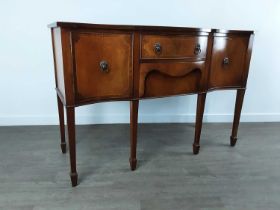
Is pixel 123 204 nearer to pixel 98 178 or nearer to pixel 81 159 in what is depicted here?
pixel 98 178

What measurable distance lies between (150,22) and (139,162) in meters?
1.16

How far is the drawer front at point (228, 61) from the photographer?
1467 millimetres

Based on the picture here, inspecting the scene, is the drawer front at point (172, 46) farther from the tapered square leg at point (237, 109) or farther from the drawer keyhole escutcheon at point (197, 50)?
the tapered square leg at point (237, 109)

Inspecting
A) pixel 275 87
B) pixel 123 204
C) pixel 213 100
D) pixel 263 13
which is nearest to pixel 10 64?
pixel 123 204

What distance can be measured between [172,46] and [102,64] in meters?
0.41

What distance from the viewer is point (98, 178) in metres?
1.40

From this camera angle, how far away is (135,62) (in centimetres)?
122

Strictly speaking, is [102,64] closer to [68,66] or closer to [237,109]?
[68,66]

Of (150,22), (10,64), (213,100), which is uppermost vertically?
(150,22)

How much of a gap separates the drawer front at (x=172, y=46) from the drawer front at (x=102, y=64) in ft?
0.33

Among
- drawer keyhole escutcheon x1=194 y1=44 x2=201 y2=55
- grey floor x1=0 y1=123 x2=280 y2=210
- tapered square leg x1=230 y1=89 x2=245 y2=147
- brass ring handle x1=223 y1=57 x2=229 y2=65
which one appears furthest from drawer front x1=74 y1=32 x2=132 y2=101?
tapered square leg x1=230 y1=89 x2=245 y2=147

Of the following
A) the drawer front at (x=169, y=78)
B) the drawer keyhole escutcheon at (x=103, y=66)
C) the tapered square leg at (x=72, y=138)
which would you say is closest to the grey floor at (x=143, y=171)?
the tapered square leg at (x=72, y=138)

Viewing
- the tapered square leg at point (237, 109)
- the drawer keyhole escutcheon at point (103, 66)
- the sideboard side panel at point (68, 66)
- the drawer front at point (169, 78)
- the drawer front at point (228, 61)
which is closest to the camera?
the sideboard side panel at point (68, 66)

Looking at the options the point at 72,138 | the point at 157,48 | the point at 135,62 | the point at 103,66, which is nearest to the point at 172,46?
the point at 157,48
